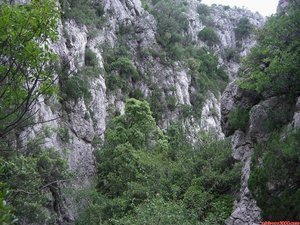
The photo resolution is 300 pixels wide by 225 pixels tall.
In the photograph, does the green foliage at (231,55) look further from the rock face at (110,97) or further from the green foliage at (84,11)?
the green foliage at (84,11)

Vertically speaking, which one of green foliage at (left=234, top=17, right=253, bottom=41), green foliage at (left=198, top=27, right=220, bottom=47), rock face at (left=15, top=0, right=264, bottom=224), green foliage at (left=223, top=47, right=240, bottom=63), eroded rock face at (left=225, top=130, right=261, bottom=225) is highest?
green foliage at (left=234, top=17, right=253, bottom=41)

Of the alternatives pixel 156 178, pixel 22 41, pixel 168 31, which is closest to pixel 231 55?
pixel 168 31

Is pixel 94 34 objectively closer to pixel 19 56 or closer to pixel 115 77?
pixel 115 77

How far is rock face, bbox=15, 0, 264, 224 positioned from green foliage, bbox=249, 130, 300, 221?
1565mm

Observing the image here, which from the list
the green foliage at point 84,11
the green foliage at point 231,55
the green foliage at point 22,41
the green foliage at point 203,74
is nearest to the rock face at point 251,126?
the green foliage at point 22,41

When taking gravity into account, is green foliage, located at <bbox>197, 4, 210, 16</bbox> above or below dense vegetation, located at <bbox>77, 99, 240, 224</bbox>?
above

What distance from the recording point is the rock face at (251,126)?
404 inches

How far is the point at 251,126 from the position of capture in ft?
40.8

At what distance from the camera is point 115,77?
29688 millimetres

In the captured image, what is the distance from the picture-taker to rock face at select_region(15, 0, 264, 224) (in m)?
16.5

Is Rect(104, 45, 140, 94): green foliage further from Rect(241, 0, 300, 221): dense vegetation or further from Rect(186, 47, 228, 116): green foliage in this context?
Rect(241, 0, 300, 221): dense vegetation

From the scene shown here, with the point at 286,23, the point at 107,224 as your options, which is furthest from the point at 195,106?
the point at 286,23

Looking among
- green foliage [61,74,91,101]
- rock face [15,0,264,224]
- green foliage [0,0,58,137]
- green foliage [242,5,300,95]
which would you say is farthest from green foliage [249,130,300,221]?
green foliage [61,74,91,101]

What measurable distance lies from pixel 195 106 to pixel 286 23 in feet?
81.3
